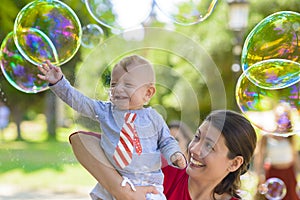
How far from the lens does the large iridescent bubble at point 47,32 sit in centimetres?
313

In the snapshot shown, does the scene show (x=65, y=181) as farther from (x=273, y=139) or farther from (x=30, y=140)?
(x=273, y=139)

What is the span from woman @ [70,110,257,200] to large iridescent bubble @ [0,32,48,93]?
3.23ft

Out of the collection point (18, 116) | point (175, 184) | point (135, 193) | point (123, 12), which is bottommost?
point (18, 116)

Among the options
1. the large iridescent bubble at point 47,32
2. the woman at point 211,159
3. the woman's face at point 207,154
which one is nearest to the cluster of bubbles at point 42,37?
the large iridescent bubble at point 47,32

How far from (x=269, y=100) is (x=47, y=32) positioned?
3.98 feet

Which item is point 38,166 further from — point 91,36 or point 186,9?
point 186,9

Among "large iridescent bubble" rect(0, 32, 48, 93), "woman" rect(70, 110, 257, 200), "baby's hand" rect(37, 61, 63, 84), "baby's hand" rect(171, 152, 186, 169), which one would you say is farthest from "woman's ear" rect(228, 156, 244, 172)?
"large iridescent bubble" rect(0, 32, 48, 93)

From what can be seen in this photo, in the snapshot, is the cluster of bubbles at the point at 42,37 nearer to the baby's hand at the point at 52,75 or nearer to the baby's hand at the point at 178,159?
the baby's hand at the point at 52,75

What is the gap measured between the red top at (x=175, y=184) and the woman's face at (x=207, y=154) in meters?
0.08

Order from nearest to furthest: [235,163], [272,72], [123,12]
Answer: [235,163]
[123,12]
[272,72]

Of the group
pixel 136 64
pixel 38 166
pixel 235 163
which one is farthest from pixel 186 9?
pixel 38 166

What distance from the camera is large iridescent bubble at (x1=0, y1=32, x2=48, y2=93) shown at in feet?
11.0

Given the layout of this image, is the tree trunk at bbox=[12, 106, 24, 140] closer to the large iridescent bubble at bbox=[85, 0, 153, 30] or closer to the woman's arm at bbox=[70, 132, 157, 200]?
the large iridescent bubble at bbox=[85, 0, 153, 30]

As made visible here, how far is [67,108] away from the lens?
11.8 feet
